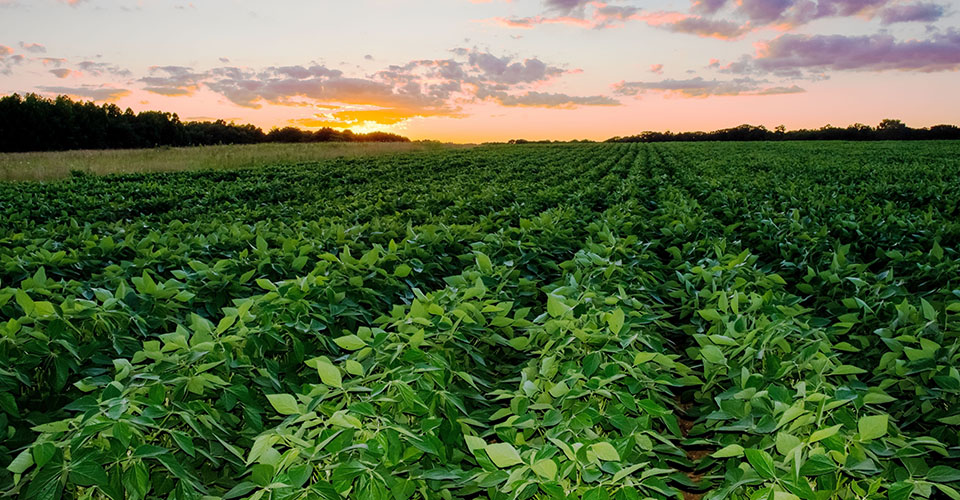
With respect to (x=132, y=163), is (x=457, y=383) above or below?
below

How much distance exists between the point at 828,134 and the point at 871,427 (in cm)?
11107

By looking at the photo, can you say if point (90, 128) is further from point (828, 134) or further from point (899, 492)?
point (828, 134)

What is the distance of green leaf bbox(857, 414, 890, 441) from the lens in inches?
71.0

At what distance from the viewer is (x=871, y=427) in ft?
6.01

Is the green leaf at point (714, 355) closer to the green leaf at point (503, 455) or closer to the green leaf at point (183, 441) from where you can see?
the green leaf at point (503, 455)

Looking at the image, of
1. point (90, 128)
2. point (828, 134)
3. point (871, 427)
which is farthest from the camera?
point (828, 134)

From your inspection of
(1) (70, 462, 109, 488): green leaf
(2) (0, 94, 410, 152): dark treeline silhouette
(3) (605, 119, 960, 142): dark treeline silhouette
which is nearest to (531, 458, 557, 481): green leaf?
(1) (70, 462, 109, 488): green leaf

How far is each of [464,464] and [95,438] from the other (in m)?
1.49

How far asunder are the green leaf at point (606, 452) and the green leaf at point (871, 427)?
35.0 inches

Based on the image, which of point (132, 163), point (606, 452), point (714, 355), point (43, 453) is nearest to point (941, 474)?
point (714, 355)

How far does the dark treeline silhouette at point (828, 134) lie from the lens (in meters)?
84.6

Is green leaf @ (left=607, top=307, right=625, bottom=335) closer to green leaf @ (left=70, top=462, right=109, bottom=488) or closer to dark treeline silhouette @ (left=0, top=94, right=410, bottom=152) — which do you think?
green leaf @ (left=70, top=462, right=109, bottom=488)

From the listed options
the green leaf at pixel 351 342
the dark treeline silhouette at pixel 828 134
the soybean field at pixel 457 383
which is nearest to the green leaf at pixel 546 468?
the soybean field at pixel 457 383

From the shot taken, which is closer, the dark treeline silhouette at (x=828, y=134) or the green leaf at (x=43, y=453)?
the green leaf at (x=43, y=453)
